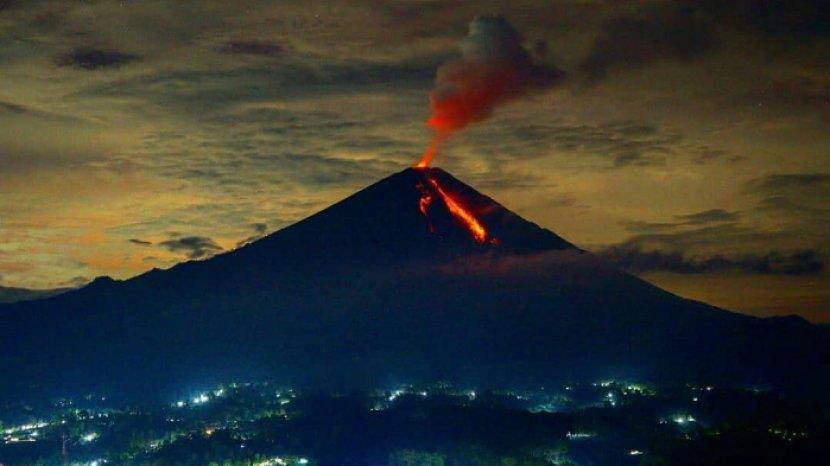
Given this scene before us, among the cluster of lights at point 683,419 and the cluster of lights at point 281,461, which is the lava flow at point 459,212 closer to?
the cluster of lights at point 683,419

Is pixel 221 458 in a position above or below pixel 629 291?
below

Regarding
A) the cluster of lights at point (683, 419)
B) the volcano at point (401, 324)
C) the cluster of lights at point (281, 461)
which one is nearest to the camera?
the cluster of lights at point (281, 461)

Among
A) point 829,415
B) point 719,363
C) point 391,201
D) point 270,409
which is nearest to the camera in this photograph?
point 829,415

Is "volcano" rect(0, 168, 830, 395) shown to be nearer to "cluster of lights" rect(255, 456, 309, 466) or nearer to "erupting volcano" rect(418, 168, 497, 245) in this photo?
"erupting volcano" rect(418, 168, 497, 245)

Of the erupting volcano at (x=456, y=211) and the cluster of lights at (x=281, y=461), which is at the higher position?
the erupting volcano at (x=456, y=211)

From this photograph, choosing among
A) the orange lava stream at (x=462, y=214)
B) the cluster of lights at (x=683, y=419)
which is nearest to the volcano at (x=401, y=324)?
the orange lava stream at (x=462, y=214)

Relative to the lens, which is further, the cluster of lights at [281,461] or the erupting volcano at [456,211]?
the erupting volcano at [456,211]

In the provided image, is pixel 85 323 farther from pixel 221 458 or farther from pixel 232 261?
pixel 221 458

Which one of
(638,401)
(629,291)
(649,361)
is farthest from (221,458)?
(629,291)

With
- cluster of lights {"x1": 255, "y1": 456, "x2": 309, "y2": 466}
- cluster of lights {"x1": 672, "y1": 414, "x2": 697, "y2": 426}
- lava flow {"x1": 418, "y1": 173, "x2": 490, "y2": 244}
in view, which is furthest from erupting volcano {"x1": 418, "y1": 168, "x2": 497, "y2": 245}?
cluster of lights {"x1": 255, "y1": 456, "x2": 309, "y2": 466}
